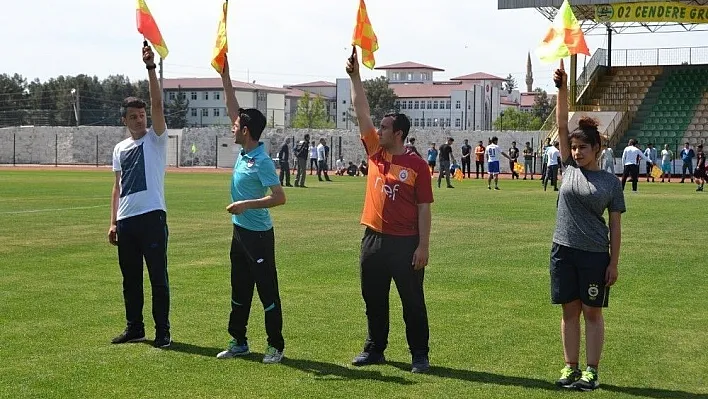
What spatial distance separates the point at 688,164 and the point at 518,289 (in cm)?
3802

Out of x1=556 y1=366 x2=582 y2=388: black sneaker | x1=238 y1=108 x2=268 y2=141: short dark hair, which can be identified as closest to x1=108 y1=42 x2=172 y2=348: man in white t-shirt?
x1=238 y1=108 x2=268 y2=141: short dark hair

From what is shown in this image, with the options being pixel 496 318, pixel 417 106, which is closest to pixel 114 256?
pixel 496 318

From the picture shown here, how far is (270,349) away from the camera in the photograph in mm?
8258

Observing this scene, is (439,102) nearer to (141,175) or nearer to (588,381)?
(141,175)

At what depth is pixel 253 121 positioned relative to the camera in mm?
8328

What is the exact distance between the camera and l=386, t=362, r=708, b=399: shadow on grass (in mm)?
7309

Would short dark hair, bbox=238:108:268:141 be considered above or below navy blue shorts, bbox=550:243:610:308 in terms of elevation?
above

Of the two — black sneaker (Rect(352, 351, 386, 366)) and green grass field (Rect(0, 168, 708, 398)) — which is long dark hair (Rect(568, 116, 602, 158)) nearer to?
green grass field (Rect(0, 168, 708, 398))

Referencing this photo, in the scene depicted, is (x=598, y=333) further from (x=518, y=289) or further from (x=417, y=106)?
(x=417, y=106)

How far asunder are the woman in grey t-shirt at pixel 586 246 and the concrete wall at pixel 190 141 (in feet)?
178

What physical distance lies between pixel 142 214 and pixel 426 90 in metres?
143

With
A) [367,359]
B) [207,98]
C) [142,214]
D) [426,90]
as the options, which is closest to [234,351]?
[367,359]

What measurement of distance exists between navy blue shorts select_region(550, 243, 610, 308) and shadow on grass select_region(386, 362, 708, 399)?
2.04ft

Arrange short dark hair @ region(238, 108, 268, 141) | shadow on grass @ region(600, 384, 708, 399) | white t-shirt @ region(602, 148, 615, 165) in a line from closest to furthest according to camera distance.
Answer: shadow on grass @ region(600, 384, 708, 399) < short dark hair @ region(238, 108, 268, 141) < white t-shirt @ region(602, 148, 615, 165)
